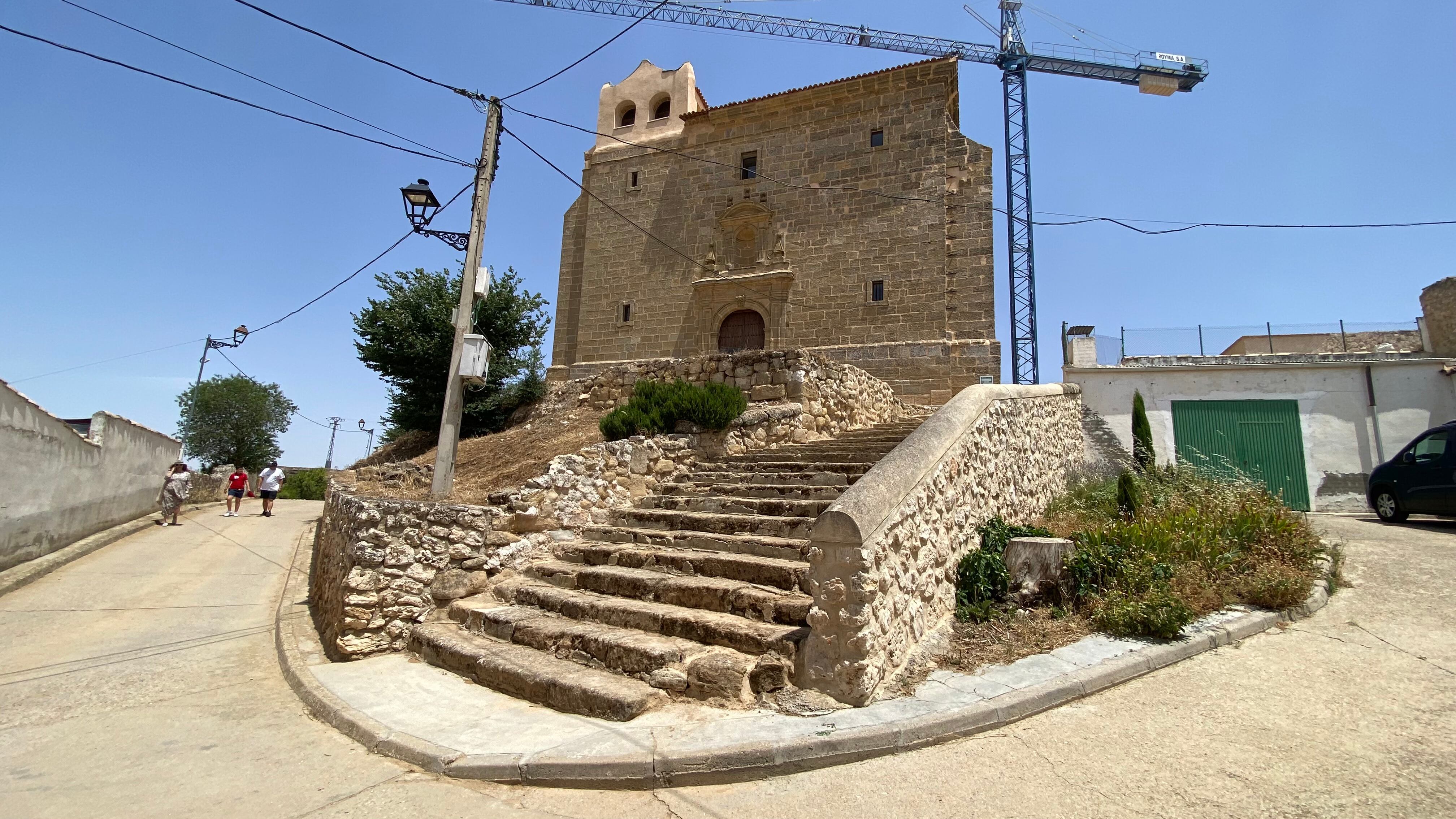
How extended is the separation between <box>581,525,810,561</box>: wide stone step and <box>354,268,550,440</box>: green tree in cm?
1015

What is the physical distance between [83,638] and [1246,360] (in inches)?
652

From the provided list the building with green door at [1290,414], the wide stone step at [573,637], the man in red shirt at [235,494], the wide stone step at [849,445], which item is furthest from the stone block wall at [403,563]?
the man in red shirt at [235,494]

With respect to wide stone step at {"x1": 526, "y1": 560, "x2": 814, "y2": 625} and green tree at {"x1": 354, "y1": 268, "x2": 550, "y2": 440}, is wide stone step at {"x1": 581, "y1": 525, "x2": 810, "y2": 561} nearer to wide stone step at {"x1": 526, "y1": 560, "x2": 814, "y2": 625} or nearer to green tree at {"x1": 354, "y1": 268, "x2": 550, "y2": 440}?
wide stone step at {"x1": 526, "y1": 560, "x2": 814, "y2": 625}

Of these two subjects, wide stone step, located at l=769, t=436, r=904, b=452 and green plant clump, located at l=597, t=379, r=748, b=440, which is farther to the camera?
green plant clump, located at l=597, t=379, r=748, b=440

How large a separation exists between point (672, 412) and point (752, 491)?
6.38 feet

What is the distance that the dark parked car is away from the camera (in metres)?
7.56

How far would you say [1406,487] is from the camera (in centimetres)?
805

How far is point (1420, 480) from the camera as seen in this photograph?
7875 mm

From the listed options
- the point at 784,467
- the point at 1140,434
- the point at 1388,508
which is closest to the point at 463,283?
the point at 784,467

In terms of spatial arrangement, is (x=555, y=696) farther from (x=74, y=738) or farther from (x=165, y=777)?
(x=74, y=738)

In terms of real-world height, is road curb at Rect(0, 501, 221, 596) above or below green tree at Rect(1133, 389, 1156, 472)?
below

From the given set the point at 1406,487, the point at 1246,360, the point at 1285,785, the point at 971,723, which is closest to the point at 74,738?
the point at 971,723

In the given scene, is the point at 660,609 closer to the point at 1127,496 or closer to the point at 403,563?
the point at 403,563

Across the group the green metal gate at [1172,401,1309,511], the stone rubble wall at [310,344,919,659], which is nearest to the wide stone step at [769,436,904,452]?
the stone rubble wall at [310,344,919,659]
